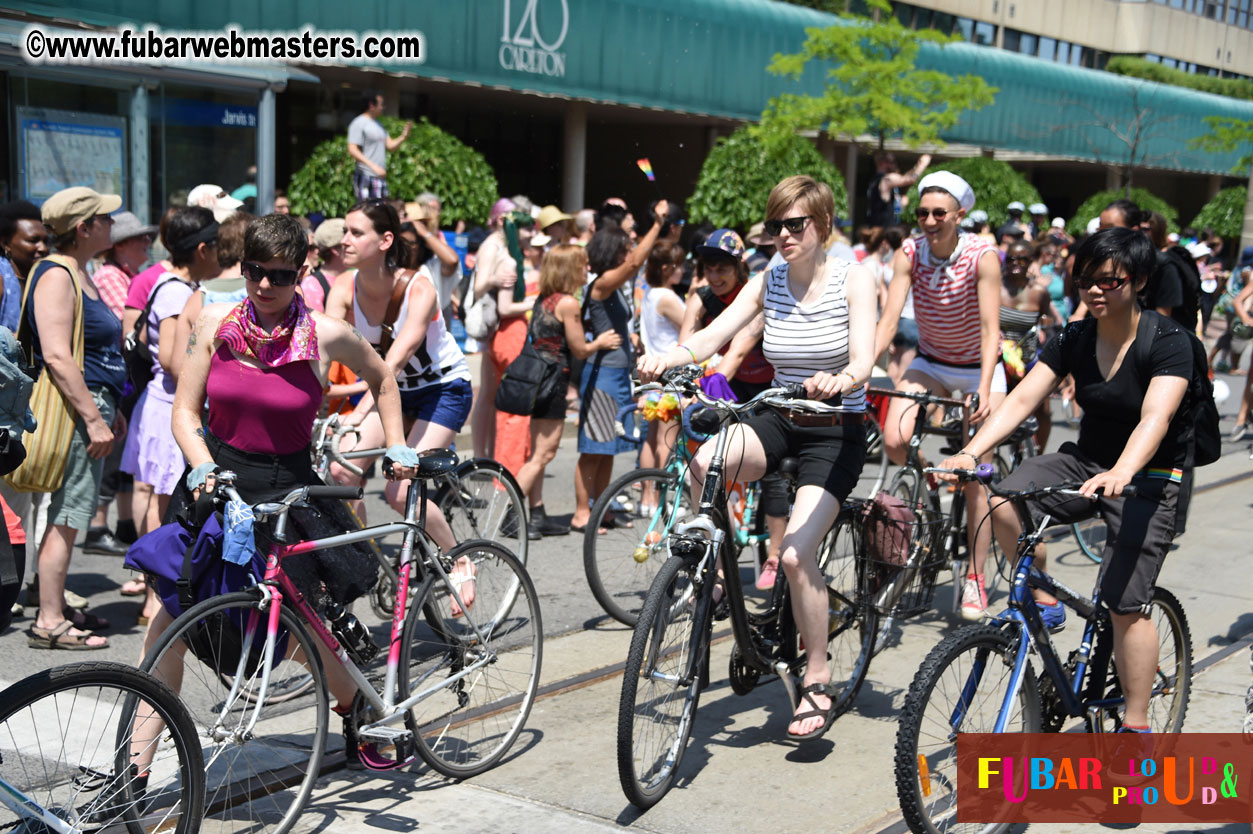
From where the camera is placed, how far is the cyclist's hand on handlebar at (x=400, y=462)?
4.16 metres

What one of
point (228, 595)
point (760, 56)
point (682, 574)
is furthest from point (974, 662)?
point (760, 56)

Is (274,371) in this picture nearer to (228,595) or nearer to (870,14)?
(228,595)

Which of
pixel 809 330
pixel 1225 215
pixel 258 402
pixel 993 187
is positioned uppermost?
pixel 993 187

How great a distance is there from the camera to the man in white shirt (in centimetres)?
1430

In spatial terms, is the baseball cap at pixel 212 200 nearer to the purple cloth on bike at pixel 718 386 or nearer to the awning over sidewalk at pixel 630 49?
the purple cloth on bike at pixel 718 386

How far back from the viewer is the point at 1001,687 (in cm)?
383

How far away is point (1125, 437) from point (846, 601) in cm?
123

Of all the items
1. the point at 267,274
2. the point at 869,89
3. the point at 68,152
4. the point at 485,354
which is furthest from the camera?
the point at 869,89

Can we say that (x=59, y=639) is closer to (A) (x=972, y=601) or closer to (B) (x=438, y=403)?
(B) (x=438, y=403)

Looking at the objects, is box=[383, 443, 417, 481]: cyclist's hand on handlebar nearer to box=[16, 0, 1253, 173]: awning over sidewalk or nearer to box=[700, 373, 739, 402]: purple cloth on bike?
box=[700, 373, 739, 402]: purple cloth on bike

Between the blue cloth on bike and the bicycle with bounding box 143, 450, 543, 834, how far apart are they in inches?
2.0

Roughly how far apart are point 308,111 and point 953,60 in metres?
15.8

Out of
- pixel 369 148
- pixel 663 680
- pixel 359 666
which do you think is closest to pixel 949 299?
pixel 663 680

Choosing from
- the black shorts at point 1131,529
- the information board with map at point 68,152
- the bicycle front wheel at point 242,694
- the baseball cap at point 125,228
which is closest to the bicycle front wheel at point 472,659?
the bicycle front wheel at point 242,694
